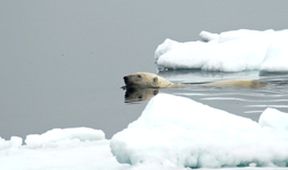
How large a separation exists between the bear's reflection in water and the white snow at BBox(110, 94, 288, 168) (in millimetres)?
6535

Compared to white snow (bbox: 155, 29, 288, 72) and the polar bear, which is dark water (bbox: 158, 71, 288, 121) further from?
white snow (bbox: 155, 29, 288, 72)

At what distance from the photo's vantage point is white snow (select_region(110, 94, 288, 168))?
30.5 feet

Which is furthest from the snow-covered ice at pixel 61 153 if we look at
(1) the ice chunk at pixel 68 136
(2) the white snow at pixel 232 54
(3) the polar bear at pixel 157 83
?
(2) the white snow at pixel 232 54

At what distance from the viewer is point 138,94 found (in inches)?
674

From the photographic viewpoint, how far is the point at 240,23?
3831 cm

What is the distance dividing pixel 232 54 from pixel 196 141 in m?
11.1

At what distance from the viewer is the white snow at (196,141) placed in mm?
9289

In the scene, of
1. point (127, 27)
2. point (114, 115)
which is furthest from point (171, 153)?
point (127, 27)

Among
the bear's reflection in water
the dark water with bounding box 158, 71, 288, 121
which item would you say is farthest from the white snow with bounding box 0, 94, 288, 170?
the bear's reflection in water

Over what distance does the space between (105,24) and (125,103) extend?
27.6 m

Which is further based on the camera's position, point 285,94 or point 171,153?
point 285,94

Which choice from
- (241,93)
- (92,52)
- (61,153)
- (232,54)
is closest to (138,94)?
(241,93)

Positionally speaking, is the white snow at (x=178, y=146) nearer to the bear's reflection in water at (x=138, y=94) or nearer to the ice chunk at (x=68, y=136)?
the ice chunk at (x=68, y=136)

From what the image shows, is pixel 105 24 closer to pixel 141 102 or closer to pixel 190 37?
pixel 190 37
